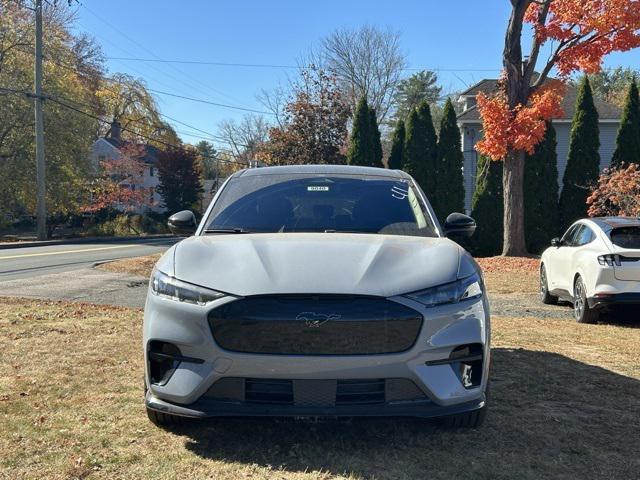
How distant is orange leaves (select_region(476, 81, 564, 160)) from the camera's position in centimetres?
1605

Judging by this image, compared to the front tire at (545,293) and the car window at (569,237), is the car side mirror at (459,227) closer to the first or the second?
the car window at (569,237)

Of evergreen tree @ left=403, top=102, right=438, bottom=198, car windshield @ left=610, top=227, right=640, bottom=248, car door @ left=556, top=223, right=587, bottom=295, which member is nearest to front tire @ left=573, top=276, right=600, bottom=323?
car door @ left=556, top=223, right=587, bottom=295

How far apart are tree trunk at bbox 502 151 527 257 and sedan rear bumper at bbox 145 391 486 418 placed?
51.1 ft

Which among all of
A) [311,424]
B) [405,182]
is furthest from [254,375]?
[405,182]

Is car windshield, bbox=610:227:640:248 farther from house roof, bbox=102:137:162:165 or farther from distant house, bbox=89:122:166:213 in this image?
house roof, bbox=102:137:162:165

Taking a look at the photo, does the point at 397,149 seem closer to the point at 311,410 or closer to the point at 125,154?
the point at 311,410

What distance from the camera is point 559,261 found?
8945mm

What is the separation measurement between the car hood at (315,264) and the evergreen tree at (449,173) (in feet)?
65.0

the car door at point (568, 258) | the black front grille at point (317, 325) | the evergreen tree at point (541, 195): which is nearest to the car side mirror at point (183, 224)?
the black front grille at point (317, 325)

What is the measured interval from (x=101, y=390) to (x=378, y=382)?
7.82 feet

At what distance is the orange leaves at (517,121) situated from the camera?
16047 millimetres

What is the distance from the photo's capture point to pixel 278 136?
2500cm

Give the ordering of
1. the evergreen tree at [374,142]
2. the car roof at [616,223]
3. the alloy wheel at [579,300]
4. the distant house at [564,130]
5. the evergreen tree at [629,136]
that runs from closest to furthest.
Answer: the car roof at [616,223] → the alloy wheel at [579,300] → the evergreen tree at [629,136] → the evergreen tree at [374,142] → the distant house at [564,130]

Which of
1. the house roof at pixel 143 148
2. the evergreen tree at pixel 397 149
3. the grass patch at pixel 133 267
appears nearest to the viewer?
the grass patch at pixel 133 267
